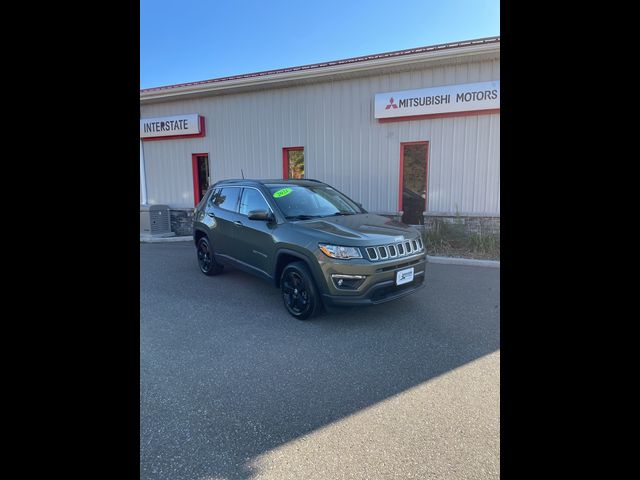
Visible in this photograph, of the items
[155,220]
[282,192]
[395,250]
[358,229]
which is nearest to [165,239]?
[155,220]

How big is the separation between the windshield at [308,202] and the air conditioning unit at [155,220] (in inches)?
301

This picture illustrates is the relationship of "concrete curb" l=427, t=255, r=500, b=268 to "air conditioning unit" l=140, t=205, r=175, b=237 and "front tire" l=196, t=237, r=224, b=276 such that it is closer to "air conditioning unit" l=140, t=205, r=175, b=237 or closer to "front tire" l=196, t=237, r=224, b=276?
"front tire" l=196, t=237, r=224, b=276

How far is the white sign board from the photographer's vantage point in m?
11.5

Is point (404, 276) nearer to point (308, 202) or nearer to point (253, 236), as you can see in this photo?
point (308, 202)

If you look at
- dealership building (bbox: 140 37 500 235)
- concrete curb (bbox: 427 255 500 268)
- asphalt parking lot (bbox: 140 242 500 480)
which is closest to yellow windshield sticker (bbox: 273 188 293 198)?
asphalt parking lot (bbox: 140 242 500 480)

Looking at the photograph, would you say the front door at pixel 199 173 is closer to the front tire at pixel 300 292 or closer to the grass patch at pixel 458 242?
the grass patch at pixel 458 242

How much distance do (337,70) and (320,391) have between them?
27.4ft

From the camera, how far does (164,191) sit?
12758mm

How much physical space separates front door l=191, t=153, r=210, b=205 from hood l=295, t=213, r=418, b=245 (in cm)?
856

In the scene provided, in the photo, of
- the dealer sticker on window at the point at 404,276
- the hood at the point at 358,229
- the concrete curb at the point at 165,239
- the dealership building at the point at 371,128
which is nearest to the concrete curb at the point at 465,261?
the dealership building at the point at 371,128

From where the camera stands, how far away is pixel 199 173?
12211mm

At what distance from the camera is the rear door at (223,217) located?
5.70 meters
